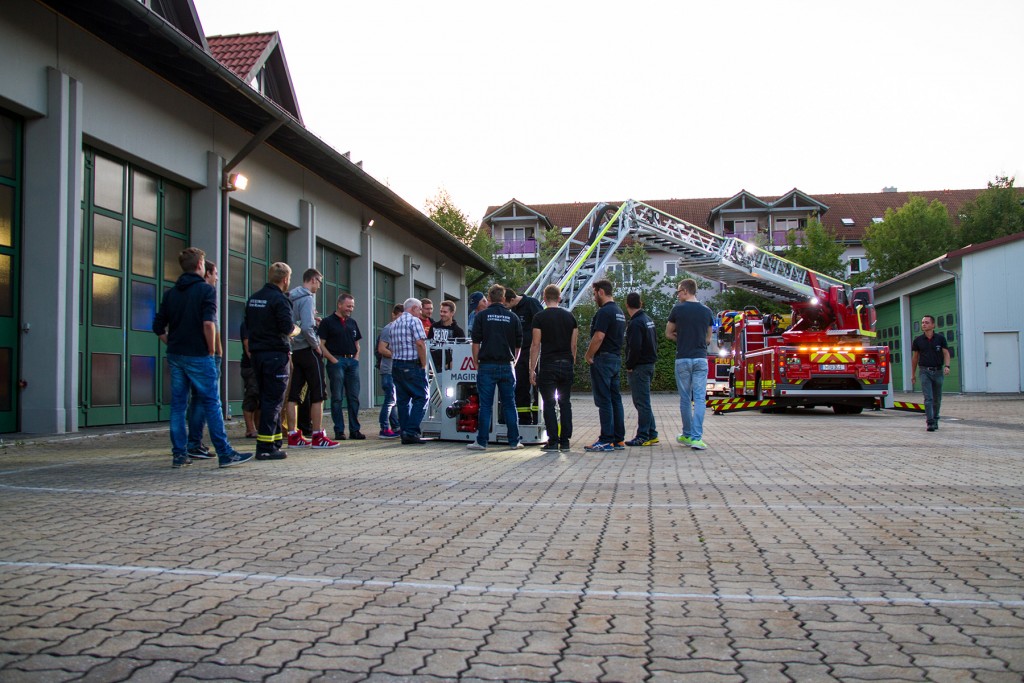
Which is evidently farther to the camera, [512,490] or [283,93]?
[283,93]

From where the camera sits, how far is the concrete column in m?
11.0

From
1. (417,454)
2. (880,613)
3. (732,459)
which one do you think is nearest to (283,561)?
(880,613)

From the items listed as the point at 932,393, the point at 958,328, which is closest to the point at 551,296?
the point at 932,393

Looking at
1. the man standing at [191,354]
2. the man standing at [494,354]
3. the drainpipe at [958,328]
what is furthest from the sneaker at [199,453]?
the drainpipe at [958,328]

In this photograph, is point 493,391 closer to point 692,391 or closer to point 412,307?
point 412,307

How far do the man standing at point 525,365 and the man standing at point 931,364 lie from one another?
22.7ft

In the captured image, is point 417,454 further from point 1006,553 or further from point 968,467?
point 1006,553

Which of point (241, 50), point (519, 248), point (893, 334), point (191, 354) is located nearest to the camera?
point (191, 354)

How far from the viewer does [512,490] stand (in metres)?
6.90

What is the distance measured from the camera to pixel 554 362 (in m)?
10.5

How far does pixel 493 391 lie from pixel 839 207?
64.3m

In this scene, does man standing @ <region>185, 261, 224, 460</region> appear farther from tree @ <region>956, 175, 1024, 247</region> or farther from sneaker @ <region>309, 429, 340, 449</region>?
tree @ <region>956, 175, 1024, 247</region>

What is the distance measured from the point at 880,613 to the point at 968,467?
584 centimetres

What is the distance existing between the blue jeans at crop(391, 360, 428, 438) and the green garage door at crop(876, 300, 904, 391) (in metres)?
34.4
